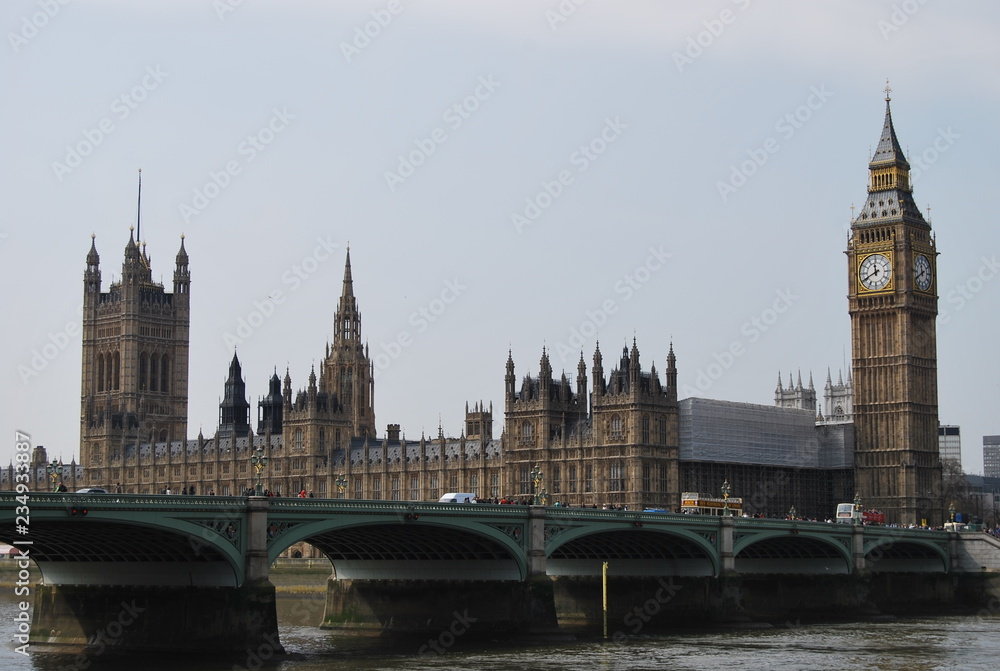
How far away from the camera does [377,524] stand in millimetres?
78000

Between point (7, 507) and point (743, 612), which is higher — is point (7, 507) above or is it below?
above

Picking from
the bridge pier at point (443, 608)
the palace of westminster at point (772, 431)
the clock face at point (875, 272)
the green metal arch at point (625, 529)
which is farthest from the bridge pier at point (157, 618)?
the clock face at point (875, 272)

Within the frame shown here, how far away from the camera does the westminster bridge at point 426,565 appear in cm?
7119

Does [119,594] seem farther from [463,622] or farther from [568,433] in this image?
[568,433]

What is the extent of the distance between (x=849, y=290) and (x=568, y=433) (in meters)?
29.1

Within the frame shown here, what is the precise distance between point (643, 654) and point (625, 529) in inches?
501

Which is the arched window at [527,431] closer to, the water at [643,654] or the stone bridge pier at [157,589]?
the water at [643,654]

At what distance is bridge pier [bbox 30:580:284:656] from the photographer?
71.4m

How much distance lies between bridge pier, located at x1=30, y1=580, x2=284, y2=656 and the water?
2.95ft

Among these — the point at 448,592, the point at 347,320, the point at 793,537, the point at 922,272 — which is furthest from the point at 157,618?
the point at 347,320

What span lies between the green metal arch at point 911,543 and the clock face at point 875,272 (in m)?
34.2

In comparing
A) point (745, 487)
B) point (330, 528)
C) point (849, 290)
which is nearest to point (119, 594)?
point (330, 528)

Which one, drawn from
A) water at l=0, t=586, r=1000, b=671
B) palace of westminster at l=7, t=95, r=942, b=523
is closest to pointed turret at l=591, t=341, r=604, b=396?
palace of westminster at l=7, t=95, r=942, b=523

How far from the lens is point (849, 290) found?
503 ft
